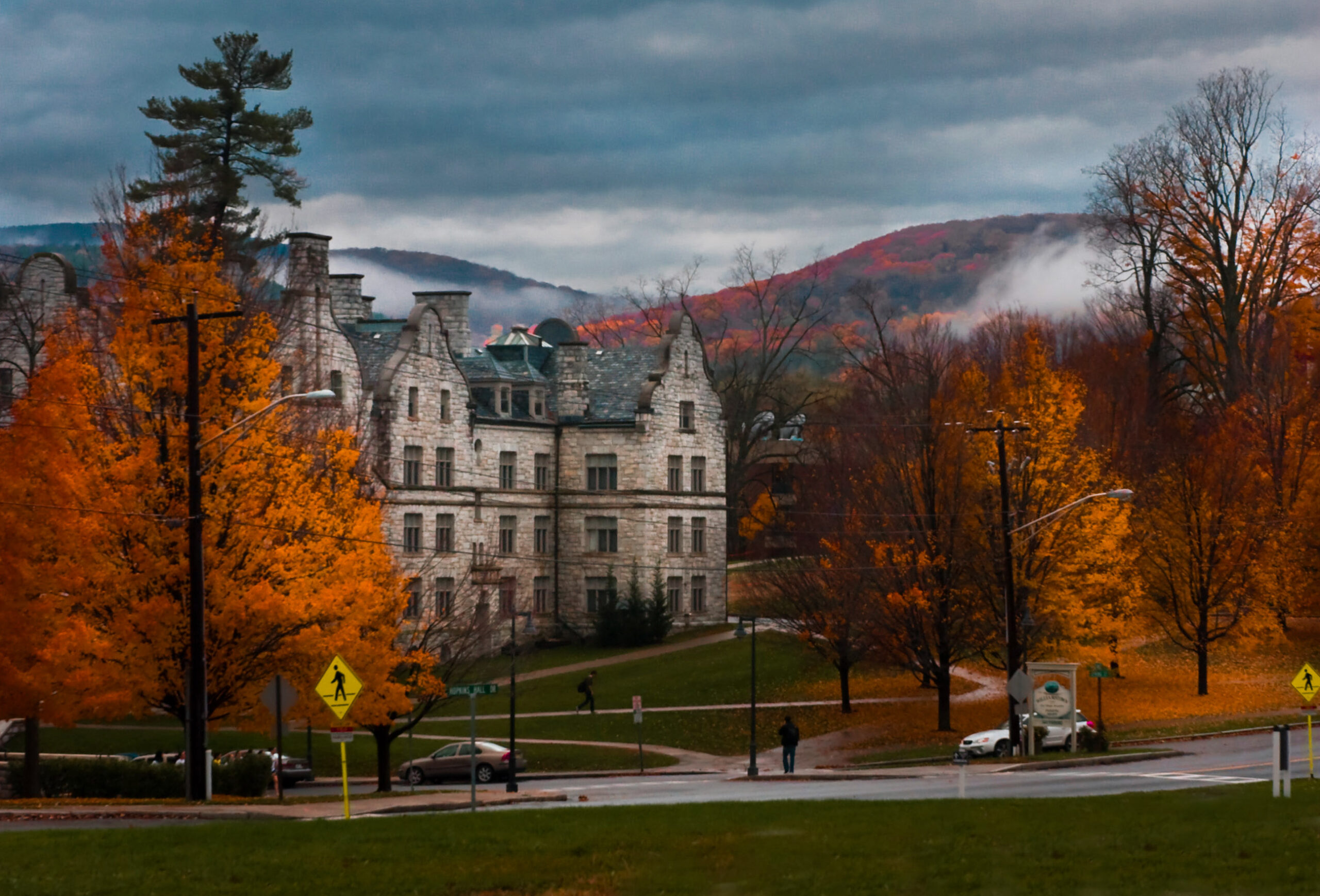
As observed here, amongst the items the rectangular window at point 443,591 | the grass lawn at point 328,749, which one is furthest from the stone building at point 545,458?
the grass lawn at point 328,749

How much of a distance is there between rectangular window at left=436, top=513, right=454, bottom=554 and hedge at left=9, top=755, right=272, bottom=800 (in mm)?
31165

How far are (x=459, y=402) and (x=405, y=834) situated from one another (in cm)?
4869

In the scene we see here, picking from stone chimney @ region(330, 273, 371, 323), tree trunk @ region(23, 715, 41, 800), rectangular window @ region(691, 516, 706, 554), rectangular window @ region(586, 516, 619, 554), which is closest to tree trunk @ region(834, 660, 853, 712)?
rectangular window @ region(691, 516, 706, 554)

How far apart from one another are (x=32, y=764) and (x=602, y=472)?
129ft

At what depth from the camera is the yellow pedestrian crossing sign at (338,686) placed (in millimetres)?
24953

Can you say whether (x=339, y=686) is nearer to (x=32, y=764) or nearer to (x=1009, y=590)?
(x=32, y=764)

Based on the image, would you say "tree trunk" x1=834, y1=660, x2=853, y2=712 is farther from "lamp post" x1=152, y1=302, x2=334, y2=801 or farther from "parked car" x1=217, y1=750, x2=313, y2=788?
"lamp post" x1=152, y1=302, x2=334, y2=801

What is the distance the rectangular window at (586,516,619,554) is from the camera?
71000 mm

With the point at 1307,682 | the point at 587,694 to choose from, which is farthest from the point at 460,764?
the point at 1307,682

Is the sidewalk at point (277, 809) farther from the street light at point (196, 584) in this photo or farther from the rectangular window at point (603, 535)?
the rectangular window at point (603, 535)

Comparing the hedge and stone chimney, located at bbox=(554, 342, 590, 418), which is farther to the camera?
stone chimney, located at bbox=(554, 342, 590, 418)

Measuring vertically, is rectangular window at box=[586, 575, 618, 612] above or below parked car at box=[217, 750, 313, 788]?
above

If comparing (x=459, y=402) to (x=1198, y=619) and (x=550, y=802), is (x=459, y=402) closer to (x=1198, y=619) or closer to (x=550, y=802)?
(x=1198, y=619)

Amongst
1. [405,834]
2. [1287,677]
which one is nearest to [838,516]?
[1287,677]
